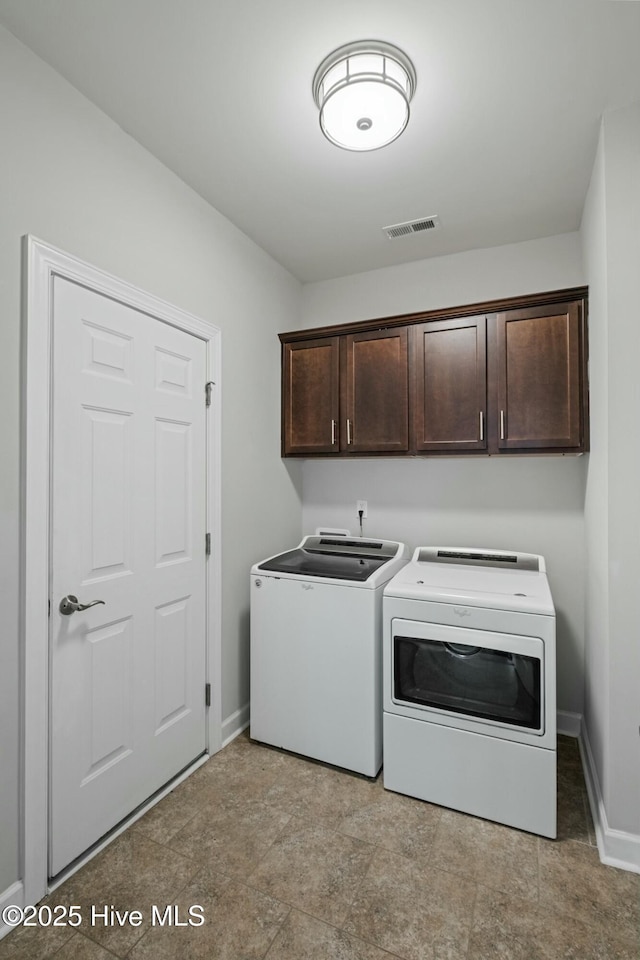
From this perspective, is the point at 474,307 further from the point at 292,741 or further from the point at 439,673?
the point at 292,741

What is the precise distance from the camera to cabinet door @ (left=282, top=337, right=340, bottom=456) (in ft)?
9.30

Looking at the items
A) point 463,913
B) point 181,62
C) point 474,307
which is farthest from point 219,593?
point 181,62

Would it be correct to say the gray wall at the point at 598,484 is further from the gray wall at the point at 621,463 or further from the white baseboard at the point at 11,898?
the white baseboard at the point at 11,898

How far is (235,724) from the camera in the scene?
256 cm

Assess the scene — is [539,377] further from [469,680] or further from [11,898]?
[11,898]

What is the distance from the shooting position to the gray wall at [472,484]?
2.60 m

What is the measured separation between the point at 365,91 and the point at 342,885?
8.77 ft

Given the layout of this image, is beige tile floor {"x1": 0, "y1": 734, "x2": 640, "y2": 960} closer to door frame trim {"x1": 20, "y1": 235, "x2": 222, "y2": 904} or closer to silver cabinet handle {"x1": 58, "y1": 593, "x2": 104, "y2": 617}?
door frame trim {"x1": 20, "y1": 235, "x2": 222, "y2": 904}

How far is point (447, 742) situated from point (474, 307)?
6.87ft

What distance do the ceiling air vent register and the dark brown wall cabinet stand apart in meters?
0.47

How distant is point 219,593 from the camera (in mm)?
2414

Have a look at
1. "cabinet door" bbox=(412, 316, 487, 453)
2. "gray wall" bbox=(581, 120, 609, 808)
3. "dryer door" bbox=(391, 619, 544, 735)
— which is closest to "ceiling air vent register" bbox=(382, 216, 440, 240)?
"cabinet door" bbox=(412, 316, 487, 453)

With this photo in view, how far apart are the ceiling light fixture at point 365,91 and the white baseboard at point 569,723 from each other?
291 cm

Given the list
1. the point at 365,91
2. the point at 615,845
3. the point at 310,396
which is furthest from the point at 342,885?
the point at 365,91
